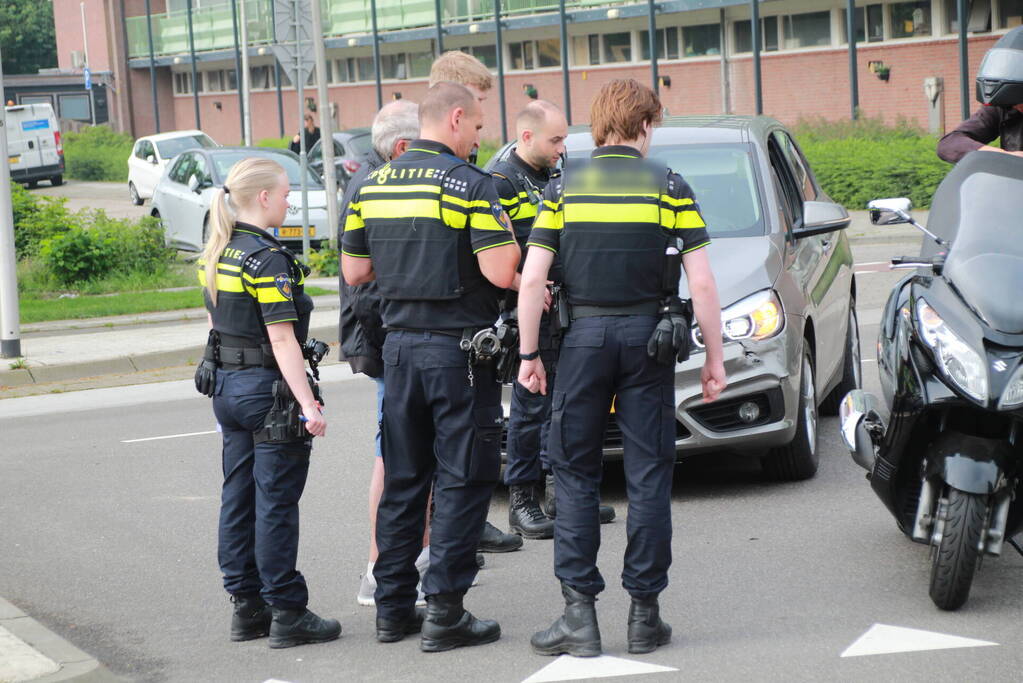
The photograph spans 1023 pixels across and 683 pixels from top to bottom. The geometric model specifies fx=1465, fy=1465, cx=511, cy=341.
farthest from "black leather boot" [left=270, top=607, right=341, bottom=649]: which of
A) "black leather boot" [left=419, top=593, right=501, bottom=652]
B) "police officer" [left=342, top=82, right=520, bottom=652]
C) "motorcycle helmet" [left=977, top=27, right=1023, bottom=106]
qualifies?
"motorcycle helmet" [left=977, top=27, right=1023, bottom=106]

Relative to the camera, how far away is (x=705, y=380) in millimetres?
4977

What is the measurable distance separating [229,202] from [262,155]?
16.1 m

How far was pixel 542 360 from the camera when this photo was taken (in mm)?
6168

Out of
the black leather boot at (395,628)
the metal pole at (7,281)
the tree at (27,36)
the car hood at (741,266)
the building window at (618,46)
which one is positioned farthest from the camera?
the tree at (27,36)

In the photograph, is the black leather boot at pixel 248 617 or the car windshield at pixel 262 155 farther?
the car windshield at pixel 262 155

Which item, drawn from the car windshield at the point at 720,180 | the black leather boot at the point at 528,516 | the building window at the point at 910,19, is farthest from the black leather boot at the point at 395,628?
the building window at the point at 910,19

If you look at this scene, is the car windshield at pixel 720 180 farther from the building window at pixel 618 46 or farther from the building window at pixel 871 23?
the building window at pixel 618 46

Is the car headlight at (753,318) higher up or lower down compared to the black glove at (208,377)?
lower down

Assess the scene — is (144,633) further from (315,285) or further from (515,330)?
(315,285)

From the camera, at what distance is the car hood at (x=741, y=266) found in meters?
6.85

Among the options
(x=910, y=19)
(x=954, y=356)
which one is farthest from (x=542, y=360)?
(x=910, y=19)

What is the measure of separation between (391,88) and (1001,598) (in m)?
47.5

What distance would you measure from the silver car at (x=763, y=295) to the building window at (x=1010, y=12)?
25.7m

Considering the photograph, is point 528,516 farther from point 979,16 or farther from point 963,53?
point 979,16
